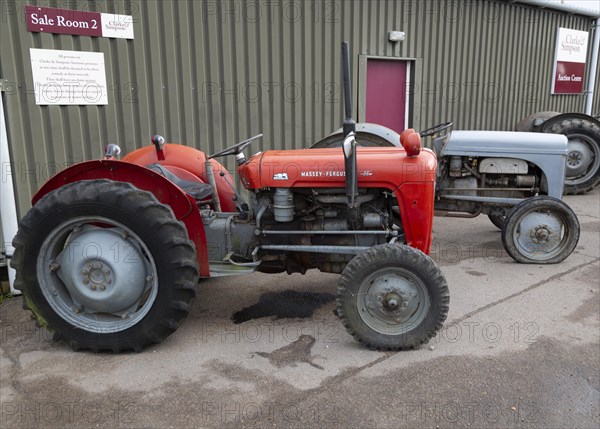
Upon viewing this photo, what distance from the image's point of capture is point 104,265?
308 cm

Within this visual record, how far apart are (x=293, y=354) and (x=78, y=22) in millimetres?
3735

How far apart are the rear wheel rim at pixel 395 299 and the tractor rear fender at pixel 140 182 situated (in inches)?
47.1

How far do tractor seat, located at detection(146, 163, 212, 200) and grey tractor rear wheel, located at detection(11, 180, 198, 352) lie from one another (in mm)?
666

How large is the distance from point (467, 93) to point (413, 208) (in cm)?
612

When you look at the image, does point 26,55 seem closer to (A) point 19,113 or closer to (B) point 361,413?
(A) point 19,113

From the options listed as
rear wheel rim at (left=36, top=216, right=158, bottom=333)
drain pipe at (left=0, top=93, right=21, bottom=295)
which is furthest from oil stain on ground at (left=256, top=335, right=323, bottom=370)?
drain pipe at (left=0, top=93, right=21, bottom=295)

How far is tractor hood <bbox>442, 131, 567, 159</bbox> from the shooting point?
5109 millimetres

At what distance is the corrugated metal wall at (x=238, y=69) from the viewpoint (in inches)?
180

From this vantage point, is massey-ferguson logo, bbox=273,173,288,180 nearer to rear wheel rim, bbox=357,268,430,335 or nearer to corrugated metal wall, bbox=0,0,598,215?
rear wheel rim, bbox=357,268,430,335

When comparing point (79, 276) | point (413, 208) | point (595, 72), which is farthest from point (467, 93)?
point (79, 276)

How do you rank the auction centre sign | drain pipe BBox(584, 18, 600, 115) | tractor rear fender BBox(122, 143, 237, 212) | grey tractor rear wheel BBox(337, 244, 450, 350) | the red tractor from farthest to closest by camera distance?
1. drain pipe BBox(584, 18, 600, 115)
2. the auction centre sign
3. tractor rear fender BBox(122, 143, 237, 212)
4. grey tractor rear wheel BBox(337, 244, 450, 350)
5. the red tractor

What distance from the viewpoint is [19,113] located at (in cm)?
440

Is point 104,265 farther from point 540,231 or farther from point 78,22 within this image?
point 540,231

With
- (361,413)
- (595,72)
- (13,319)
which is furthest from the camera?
(595,72)
